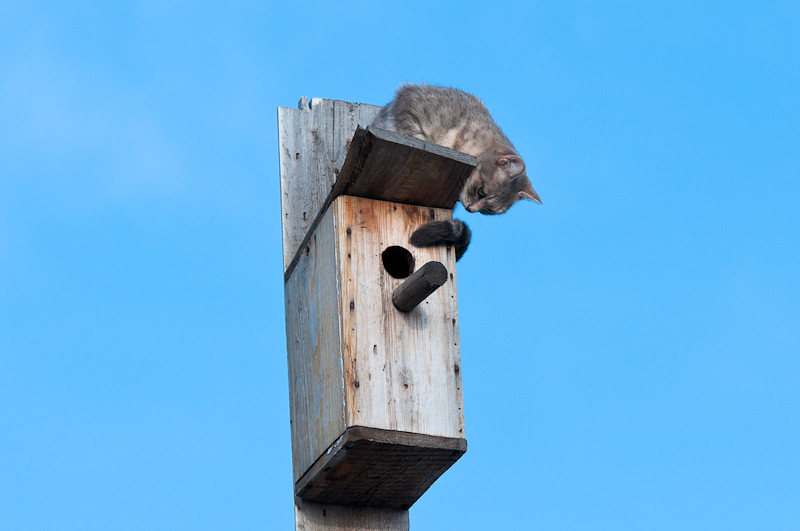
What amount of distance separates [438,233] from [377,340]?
49 cm

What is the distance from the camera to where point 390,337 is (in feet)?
11.4

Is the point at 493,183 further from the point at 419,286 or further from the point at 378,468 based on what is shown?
the point at 378,468

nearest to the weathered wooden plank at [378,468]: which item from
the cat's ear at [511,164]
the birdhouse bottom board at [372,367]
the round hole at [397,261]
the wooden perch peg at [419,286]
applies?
the birdhouse bottom board at [372,367]

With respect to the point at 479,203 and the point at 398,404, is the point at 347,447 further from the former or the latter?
the point at 479,203

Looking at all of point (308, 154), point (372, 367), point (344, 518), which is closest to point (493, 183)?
point (308, 154)

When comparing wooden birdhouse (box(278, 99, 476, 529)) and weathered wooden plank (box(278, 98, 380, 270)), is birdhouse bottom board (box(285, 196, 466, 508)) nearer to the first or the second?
wooden birdhouse (box(278, 99, 476, 529))

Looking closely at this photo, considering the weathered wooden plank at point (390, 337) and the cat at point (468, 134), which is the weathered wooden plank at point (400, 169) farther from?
the cat at point (468, 134)

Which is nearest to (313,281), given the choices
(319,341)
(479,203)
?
(319,341)

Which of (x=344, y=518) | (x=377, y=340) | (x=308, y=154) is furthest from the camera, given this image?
(x=308, y=154)

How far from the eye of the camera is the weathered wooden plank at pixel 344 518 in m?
3.67

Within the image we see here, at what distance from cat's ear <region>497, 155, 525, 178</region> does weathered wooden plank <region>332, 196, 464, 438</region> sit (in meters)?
1.44

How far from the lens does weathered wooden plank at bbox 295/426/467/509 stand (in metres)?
3.28

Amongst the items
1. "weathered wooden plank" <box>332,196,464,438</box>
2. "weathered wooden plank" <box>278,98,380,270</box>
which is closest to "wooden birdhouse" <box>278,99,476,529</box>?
"weathered wooden plank" <box>332,196,464,438</box>

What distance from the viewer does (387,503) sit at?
147 inches
